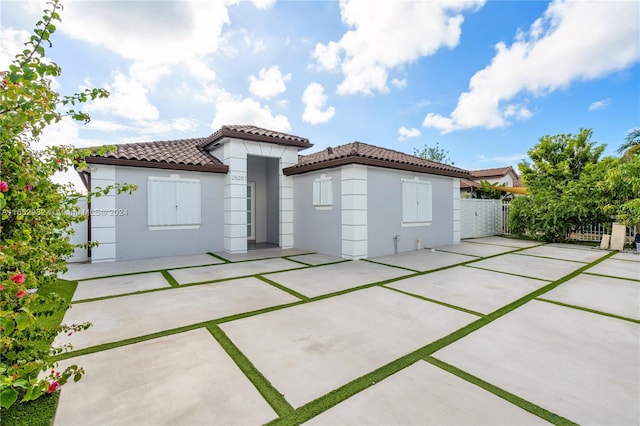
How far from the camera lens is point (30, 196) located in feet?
5.79

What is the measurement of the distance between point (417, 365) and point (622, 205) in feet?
40.0

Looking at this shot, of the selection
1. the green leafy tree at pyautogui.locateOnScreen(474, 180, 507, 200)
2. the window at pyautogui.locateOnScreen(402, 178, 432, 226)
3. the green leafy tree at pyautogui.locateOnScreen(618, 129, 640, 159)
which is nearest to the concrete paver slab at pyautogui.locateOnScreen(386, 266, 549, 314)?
the window at pyautogui.locateOnScreen(402, 178, 432, 226)

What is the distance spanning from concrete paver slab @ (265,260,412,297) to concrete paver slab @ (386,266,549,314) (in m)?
0.60

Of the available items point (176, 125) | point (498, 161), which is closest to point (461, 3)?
point (176, 125)

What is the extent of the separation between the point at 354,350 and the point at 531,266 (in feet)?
21.3

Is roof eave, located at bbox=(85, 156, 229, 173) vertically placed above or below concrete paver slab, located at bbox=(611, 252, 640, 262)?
above

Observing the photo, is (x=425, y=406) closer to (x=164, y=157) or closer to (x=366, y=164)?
(x=366, y=164)

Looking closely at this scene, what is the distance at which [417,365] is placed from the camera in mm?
2625

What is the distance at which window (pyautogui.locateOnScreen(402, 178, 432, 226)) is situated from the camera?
29.9 ft

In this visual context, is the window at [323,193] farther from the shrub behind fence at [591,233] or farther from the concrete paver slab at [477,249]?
the shrub behind fence at [591,233]

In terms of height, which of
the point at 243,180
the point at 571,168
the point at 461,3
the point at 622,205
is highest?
the point at 461,3

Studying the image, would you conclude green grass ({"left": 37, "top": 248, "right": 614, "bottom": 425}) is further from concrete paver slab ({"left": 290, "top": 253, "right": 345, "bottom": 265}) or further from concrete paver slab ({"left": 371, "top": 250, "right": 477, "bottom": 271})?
concrete paver slab ({"left": 290, "top": 253, "right": 345, "bottom": 265})

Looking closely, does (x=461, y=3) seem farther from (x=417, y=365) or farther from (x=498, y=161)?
(x=498, y=161)

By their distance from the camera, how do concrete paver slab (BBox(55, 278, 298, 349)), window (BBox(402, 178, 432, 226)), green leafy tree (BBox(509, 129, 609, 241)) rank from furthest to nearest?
green leafy tree (BBox(509, 129, 609, 241)) < window (BBox(402, 178, 432, 226)) < concrete paver slab (BBox(55, 278, 298, 349))
